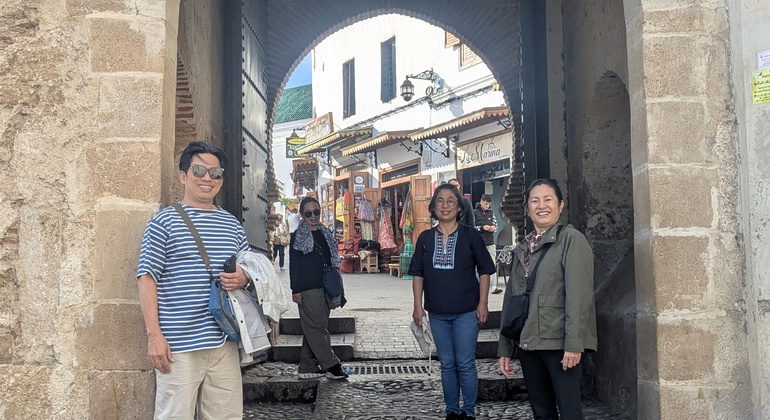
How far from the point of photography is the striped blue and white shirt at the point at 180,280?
3043 mm

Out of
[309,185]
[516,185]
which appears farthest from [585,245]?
[309,185]

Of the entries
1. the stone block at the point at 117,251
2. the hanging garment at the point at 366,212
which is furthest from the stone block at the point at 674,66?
the hanging garment at the point at 366,212

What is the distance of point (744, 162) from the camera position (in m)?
3.40

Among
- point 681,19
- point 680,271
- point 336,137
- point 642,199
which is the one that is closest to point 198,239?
point 642,199

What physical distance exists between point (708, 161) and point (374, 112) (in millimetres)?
16542

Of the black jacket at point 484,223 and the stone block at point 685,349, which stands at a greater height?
the black jacket at point 484,223

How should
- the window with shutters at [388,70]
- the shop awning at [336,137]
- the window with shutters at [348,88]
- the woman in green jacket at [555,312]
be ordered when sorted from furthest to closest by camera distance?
the window with shutters at [348,88]
the shop awning at [336,137]
the window with shutters at [388,70]
the woman in green jacket at [555,312]

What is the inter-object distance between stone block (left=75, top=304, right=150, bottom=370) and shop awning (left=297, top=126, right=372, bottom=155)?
16119 millimetres

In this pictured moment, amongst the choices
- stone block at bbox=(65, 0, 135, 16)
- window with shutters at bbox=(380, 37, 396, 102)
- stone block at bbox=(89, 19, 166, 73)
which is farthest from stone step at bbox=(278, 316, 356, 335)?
window with shutters at bbox=(380, 37, 396, 102)

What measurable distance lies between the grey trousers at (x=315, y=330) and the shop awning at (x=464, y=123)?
8.42m

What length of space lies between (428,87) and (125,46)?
542 inches

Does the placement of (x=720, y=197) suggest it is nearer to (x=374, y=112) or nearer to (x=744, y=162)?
(x=744, y=162)

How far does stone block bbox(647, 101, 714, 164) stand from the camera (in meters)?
3.46

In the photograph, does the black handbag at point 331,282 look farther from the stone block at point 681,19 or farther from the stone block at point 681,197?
the stone block at point 681,19
